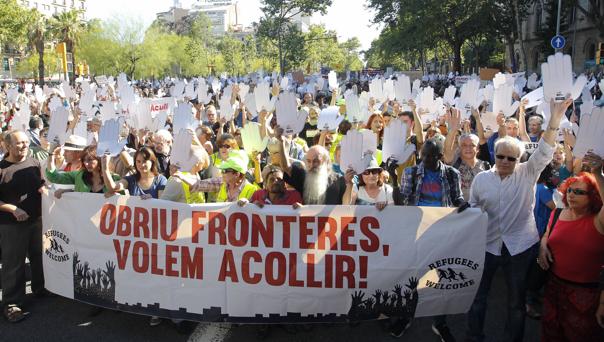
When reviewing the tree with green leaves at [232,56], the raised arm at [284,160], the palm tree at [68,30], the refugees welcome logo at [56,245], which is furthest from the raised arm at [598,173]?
the tree with green leaves at [232,56]

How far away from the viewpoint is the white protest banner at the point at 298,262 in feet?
12.5

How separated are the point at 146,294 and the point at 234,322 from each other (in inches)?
28.5

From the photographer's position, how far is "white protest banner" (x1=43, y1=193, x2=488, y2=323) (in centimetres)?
380

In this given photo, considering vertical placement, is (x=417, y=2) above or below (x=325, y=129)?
above

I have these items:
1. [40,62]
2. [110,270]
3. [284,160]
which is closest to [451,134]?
[284,160]

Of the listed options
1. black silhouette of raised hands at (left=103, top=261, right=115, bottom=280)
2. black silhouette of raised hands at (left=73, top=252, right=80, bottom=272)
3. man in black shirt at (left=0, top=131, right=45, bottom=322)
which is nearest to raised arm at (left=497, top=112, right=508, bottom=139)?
black silhouette of raised hands at (left=103, top=261, right=115, bottom=280)

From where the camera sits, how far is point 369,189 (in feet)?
13.7

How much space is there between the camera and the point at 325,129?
640 cm

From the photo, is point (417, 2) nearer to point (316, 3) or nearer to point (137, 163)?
point (316, 3)

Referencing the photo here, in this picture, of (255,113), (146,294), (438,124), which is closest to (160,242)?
(146,294)

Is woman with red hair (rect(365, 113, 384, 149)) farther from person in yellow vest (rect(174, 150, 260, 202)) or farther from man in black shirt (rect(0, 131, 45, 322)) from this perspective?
man in black shirt (rect(0, 131, 45, 322))

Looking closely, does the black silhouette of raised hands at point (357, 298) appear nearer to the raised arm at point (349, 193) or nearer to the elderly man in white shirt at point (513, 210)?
the raised arm at point (349, 193)

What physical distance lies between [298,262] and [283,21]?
4796 cm

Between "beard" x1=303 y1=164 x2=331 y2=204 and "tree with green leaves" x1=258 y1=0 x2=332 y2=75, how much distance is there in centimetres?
4448
